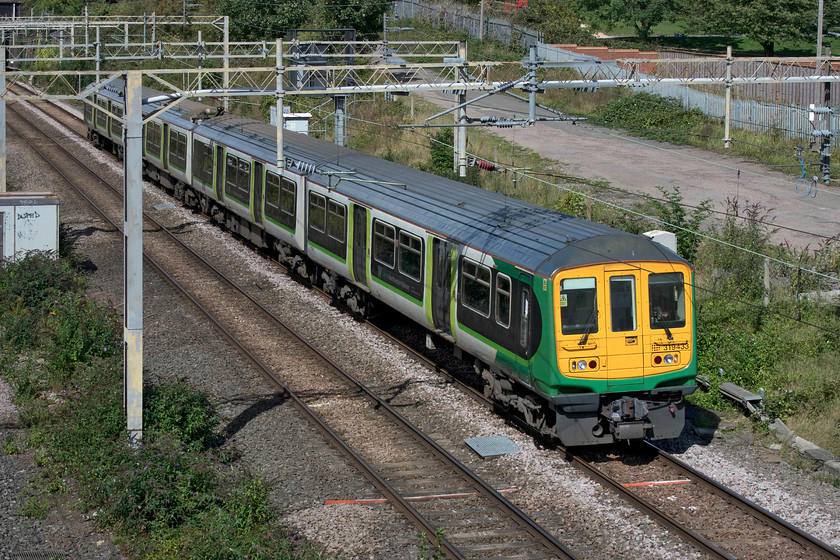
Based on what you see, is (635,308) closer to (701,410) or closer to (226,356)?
(701,410)

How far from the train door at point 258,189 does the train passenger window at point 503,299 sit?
31.4ft

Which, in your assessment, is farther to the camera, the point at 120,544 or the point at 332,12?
the point at 332,12

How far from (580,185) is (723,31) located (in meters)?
31.5

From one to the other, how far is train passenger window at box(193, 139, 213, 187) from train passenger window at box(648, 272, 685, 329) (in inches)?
578

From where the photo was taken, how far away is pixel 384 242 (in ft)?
50.9

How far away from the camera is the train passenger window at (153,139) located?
27453mm

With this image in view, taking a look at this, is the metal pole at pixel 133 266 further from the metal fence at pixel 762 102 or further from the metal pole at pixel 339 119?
the metal fence at pixel 762 102

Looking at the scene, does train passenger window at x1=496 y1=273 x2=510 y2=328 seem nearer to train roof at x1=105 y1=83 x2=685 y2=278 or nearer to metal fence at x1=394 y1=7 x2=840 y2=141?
train roof at x1=105 y1=83 x2=685 y2=278

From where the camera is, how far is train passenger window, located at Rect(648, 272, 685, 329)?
11359 mm

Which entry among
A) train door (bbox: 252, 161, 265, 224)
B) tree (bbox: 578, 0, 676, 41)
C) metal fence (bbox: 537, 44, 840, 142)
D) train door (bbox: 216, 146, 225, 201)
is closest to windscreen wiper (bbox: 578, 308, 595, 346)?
train door (bbox: 252, 161, 265, 224)

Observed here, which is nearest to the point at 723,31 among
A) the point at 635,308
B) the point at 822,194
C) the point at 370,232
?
the point at 822,194

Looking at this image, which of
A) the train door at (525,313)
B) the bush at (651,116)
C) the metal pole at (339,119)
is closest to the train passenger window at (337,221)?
the train door at (525,313)

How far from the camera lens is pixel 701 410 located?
13.4 metres

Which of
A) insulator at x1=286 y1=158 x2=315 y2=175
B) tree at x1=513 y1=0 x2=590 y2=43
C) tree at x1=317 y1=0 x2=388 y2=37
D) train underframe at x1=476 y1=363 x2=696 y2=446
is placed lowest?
train underframe at x1=476 y1=363 x2=696 y2=446
